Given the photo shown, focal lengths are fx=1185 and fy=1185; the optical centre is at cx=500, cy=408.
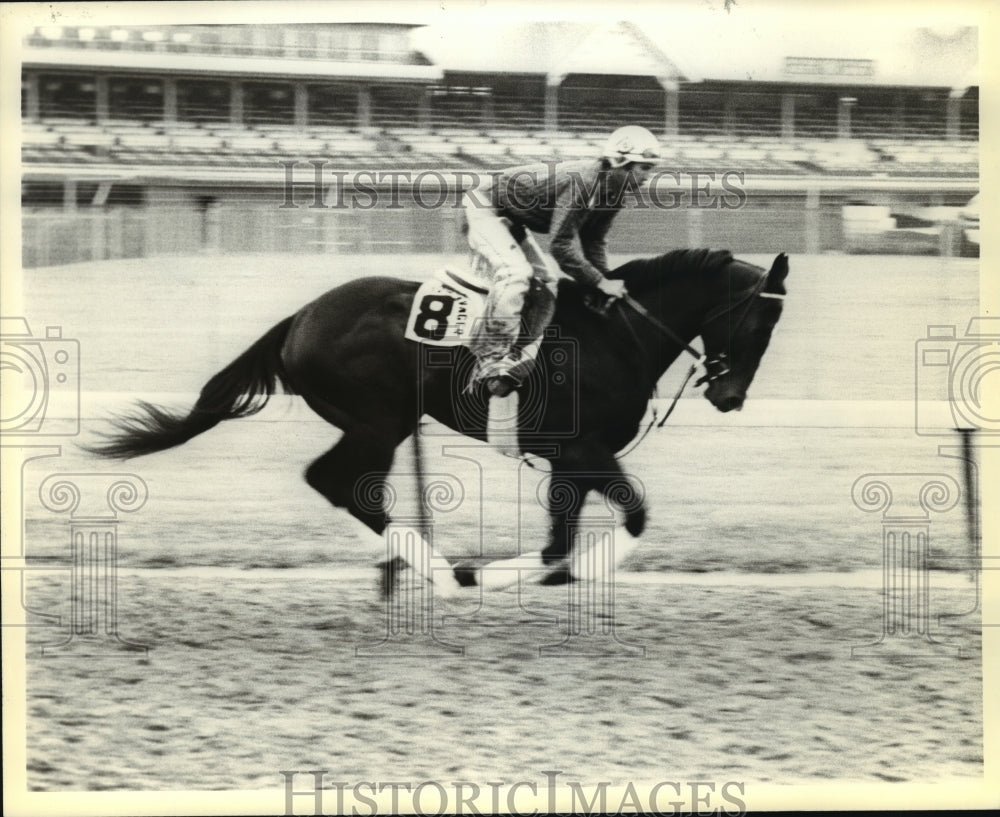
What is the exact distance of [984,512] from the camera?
4.04m

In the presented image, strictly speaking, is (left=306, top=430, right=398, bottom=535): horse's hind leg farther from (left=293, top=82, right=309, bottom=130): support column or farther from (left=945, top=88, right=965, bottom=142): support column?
(left=945, top=88, right=965, bottom=142): support column

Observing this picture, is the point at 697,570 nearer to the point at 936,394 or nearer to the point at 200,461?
the point at 936,394

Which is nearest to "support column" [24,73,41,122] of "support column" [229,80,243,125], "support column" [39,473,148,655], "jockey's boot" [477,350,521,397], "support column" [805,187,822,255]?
"support column" [229,80,243,125]

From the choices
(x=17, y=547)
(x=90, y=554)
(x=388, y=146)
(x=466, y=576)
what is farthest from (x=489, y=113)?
(x=17, y=547)

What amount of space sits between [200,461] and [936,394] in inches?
98.3

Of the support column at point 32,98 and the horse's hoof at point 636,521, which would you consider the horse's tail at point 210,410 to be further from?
the horse's hoof at point 636,521

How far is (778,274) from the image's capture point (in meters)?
4.00

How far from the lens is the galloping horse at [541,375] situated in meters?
3.95

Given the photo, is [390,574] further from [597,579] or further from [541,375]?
[541,375]

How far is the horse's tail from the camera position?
12.9 feet

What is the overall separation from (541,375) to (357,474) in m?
0.70

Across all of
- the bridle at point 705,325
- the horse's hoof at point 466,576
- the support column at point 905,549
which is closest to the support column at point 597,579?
the bridle at point 705,325

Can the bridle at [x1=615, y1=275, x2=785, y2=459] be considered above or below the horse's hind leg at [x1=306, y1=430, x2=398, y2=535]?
above

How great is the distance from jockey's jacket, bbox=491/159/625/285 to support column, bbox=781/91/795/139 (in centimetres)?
58
